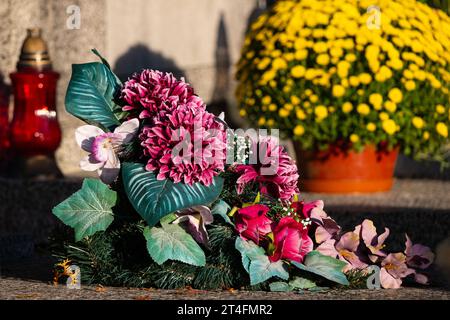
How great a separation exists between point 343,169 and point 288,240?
2.43m

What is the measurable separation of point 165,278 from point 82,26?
351 cm

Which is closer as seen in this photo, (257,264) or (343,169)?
(257,264)

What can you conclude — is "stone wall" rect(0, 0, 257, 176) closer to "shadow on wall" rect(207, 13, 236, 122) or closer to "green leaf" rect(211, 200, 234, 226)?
"shadow on wall" rect(207, 13, 236, 122)

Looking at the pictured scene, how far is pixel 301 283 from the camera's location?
3652 mm

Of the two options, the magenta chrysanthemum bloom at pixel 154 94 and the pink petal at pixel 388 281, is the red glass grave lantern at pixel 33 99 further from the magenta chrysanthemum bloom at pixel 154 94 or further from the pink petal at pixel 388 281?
the pink petal at pixel 388 281

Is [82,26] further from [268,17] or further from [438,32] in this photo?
[438,32]

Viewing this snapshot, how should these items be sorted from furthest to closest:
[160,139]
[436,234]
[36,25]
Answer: [36,25], [436,234], [160,139]

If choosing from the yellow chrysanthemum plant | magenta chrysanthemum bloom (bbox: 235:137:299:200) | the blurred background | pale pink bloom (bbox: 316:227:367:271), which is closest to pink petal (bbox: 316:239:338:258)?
pale pink bloom (bbox: 316:227:367:271)

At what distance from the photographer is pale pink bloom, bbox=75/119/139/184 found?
12.2ft

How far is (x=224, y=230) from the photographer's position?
3693mm

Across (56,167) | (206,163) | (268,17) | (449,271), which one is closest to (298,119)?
(268,17)

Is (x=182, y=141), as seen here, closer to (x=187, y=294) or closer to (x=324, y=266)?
(x=187, y=294)

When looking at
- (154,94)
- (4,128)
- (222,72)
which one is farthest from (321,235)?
(222,72)

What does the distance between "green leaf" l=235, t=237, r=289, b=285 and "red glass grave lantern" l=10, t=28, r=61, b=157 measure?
103 inches
